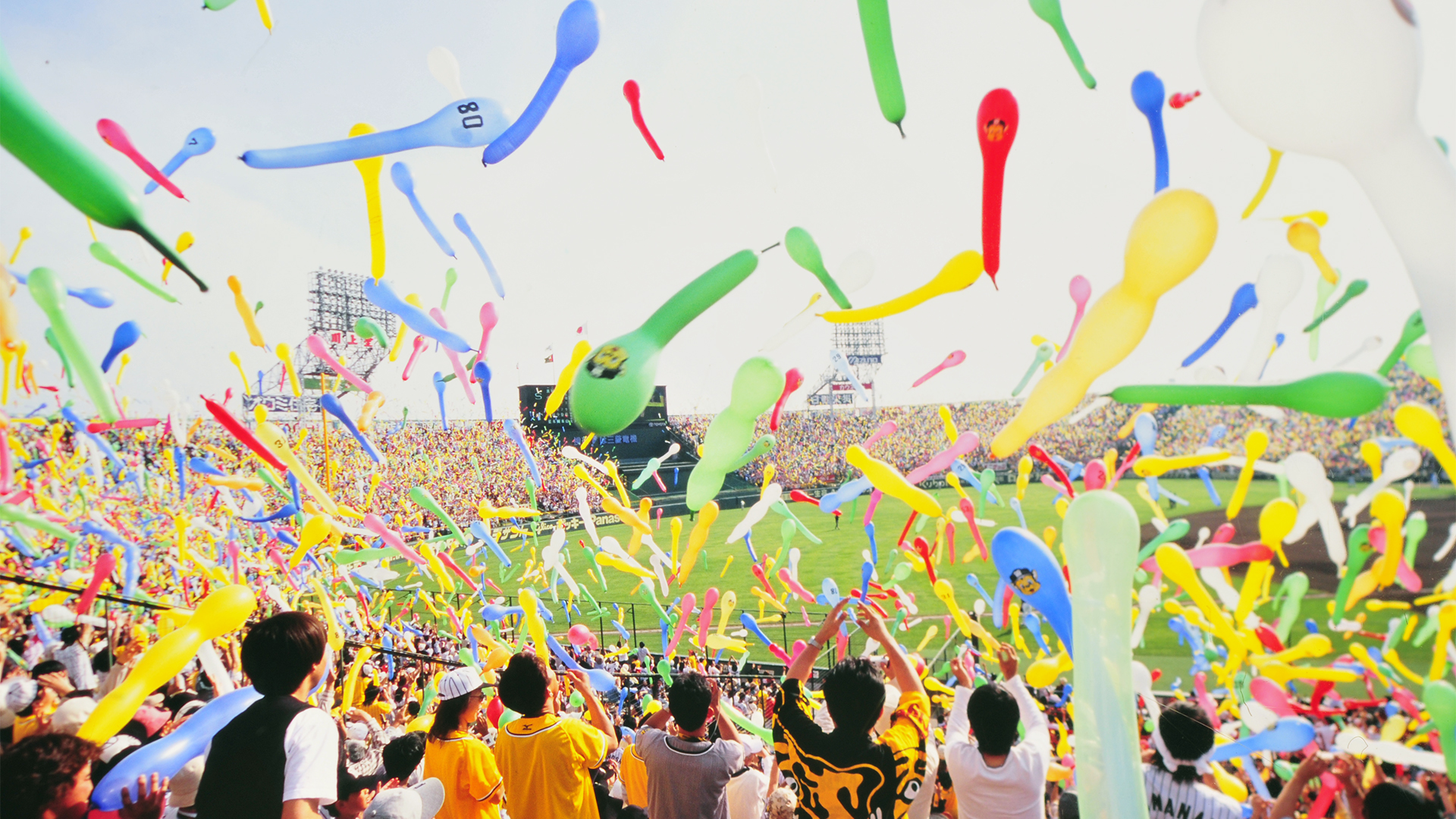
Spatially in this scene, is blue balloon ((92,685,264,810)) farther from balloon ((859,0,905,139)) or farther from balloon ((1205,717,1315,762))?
balloon ((1205,717,1315,762))

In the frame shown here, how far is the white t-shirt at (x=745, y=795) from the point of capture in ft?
6.36

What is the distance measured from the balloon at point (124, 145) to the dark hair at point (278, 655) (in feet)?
3.99

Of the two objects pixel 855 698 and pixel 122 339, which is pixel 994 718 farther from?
pixel 122 339

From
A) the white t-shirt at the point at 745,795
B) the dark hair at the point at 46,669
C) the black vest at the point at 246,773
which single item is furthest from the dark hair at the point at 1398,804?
the dark hair at the point at 46,669

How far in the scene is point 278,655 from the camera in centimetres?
129

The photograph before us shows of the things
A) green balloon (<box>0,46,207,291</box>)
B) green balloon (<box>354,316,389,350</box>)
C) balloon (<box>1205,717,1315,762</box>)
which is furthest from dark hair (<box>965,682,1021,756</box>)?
green balloon (<box>354,316,389,350</box>)

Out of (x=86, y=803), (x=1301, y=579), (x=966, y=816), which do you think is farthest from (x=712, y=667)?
(x=86, y=803)

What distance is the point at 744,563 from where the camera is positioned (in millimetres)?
16062

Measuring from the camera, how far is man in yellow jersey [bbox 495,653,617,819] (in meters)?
1.71

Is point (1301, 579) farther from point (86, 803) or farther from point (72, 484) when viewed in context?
point (72, 484)

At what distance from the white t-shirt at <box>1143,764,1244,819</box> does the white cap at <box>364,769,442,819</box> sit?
5.31ft

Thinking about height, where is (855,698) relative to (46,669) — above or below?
above

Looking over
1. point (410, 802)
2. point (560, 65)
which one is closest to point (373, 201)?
point (560, 65)

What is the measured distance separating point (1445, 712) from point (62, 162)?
7.96ft
